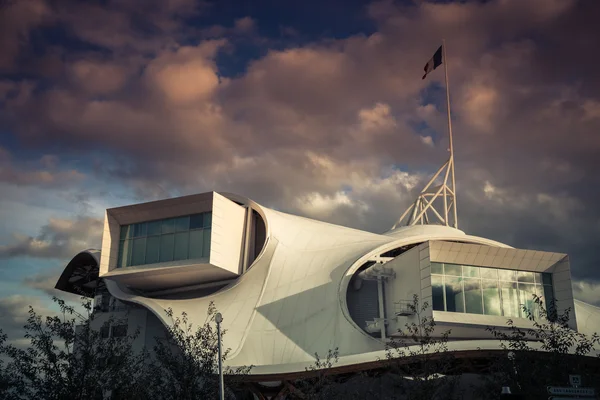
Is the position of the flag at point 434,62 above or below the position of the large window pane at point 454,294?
above

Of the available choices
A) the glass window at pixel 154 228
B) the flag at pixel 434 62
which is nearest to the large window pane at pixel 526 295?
the glass window at pixel 154 228

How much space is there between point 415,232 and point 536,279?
1081 cm

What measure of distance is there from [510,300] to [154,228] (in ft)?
76.3

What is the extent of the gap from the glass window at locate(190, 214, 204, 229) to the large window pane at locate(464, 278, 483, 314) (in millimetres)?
17165

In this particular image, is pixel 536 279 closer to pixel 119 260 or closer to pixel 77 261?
pixel 119 260

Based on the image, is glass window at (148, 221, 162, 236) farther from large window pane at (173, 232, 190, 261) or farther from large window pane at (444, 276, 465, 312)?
large window pane at (444, 276, 465, 312)

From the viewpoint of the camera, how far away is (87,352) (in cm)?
2212

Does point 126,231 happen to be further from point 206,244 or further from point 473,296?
point 473,296

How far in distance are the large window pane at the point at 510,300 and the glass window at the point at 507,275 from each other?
232mm

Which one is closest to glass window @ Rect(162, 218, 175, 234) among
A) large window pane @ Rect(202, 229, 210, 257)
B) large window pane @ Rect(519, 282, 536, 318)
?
large window pane @ Rect(202, 229, 210, 257)

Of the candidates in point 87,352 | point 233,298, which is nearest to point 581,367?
point 87,352

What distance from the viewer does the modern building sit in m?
37.2

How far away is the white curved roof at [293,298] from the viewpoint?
38062mm

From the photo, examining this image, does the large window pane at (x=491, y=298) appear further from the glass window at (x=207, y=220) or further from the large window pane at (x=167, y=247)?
the large window pane at (x=167, y=247)
